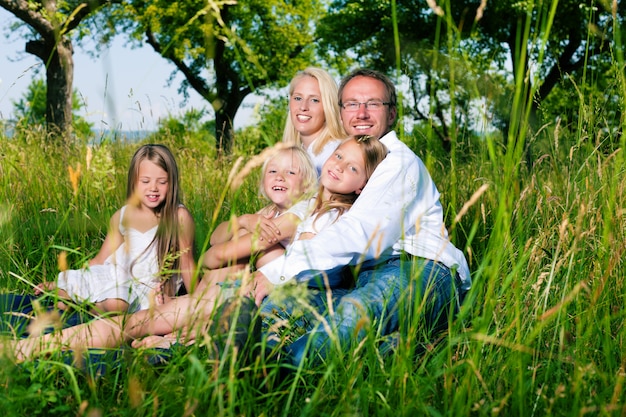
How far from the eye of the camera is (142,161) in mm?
3422

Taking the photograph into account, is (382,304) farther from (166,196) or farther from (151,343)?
(166,196)

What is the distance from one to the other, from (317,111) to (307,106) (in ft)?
0.20

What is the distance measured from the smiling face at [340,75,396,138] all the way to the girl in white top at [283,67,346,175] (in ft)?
0.94

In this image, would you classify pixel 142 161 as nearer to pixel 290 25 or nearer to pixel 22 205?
pixel 22 205

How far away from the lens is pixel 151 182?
3.42 meters

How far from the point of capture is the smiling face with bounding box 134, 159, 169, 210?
341 cm

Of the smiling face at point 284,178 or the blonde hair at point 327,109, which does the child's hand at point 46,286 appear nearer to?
the smiling face at point 284,178

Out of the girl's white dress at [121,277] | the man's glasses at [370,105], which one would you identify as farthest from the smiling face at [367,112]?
the girl's white dress at [121,277]

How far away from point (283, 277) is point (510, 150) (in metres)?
1.04

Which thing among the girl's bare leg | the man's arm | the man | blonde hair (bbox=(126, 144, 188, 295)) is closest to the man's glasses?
the man

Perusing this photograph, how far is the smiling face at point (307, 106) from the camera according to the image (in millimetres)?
3631

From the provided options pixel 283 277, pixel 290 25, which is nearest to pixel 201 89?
pixel 290 25

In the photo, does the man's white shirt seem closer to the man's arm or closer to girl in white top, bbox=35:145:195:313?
the man's arm

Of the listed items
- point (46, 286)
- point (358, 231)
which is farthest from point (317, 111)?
point (46, 286)
